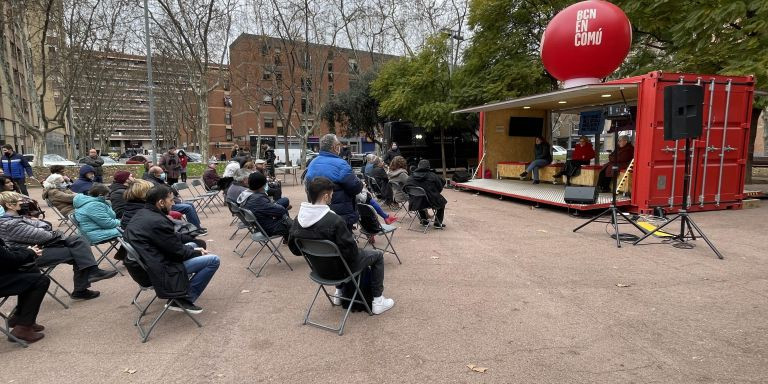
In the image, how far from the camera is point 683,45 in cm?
1017

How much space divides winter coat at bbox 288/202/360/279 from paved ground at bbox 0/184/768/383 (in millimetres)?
541

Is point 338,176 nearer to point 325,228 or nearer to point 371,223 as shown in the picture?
point 371,223

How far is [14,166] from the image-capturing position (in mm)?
10070

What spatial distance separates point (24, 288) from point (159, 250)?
42.0 inches

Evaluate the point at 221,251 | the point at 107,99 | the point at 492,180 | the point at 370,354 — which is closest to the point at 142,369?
the point at 370,354

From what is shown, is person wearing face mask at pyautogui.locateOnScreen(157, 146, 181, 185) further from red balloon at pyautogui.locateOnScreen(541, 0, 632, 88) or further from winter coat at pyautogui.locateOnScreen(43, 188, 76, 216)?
red balloon at pyautogui.locateOnScreen(541, 0, 632, 88)

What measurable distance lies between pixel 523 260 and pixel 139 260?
4424 mm

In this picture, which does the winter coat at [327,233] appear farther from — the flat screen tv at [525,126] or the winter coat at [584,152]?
the flat screen tv at [525,126]

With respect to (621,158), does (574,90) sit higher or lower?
higher

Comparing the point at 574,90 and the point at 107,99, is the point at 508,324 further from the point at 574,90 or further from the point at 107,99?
the point at 107,99

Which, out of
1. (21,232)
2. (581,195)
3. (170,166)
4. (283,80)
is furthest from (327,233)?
(283,80)

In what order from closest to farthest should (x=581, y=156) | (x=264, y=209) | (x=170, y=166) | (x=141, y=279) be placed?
(x=141, y=279) < (x=264, y=209) < (x=581, y=156) < (x=170, y=166)

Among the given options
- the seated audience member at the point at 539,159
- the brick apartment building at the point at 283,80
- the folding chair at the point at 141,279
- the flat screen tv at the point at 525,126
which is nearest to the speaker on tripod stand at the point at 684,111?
the folding chair at the point at 141,279

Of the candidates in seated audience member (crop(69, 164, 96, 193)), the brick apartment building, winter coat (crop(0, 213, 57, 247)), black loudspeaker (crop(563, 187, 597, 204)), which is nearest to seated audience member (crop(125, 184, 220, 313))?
winter coat (crop(0, 213, 57, 247))
